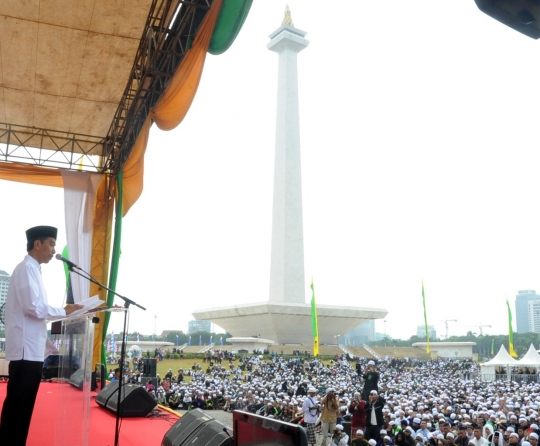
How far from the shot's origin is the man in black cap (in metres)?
2.99

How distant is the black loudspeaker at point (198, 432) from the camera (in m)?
3.06

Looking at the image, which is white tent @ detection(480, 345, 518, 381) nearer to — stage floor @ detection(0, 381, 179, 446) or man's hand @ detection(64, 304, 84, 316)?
stage floor @ detection(0, 381, 179, 446)

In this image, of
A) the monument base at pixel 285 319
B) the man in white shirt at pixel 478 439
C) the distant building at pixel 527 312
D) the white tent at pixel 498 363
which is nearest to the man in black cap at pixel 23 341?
the man in white shirt at pixel 478 439

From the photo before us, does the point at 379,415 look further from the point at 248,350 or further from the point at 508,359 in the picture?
the point at 248,350

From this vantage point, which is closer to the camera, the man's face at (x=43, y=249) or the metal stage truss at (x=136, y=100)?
the man's face at (x=43, y=249)

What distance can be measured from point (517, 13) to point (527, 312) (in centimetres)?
12350

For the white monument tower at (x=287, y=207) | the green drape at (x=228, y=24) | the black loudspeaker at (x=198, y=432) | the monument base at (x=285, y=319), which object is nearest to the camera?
the black loudspeaker at (x=198, y=432)

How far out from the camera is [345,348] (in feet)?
134

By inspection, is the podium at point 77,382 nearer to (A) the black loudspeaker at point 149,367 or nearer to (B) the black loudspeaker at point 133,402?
(B) the black loudspeaker at point 133,402

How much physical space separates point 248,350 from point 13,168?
28.1 meters

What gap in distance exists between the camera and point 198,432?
11.0ft

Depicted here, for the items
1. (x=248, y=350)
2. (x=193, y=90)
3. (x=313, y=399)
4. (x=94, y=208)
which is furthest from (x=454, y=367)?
(x=193, y=90)

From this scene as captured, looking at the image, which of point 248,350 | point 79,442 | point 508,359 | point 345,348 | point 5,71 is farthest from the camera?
point 345,348

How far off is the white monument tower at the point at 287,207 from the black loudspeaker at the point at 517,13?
37.5 metres
